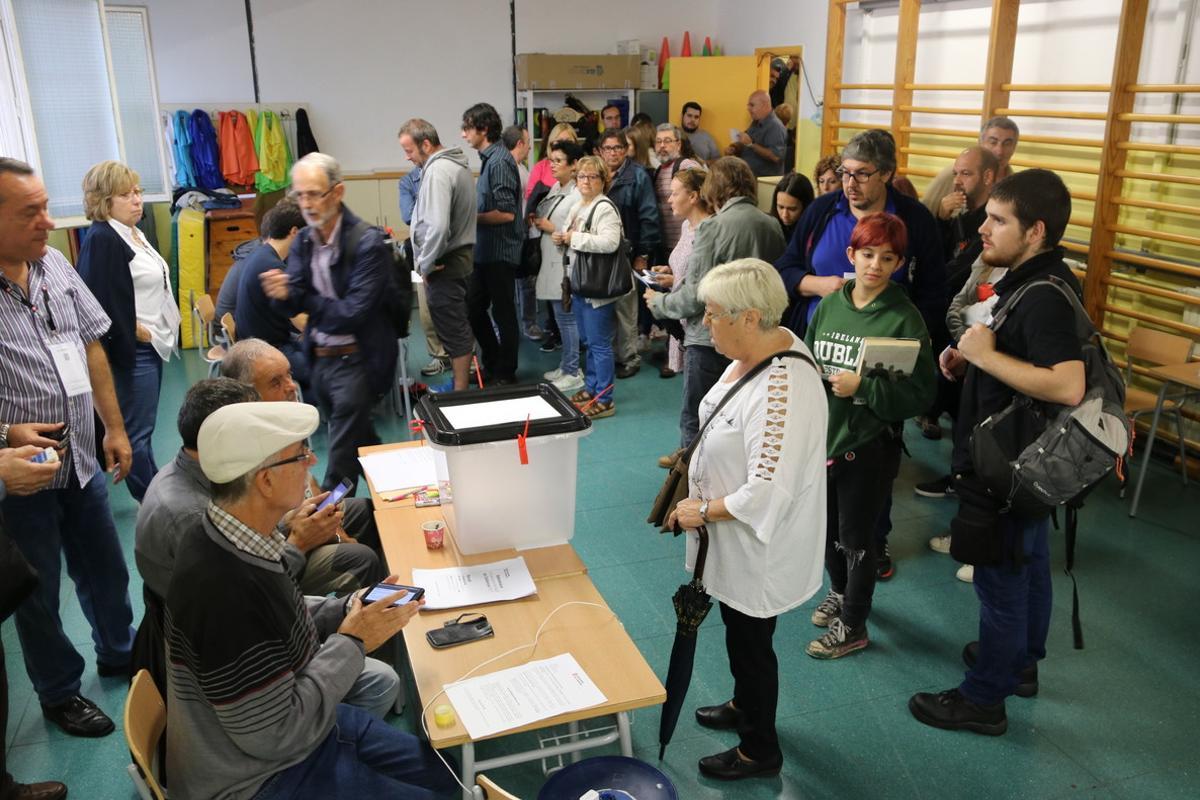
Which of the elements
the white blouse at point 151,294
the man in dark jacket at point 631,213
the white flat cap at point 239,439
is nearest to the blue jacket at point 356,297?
the white blouse at point 151,294

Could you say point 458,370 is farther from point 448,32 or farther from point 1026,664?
point 448,32

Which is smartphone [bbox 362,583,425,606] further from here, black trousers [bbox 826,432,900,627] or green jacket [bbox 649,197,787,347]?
green jacket [bbox 649,197,787,347]

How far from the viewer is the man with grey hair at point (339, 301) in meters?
3.59

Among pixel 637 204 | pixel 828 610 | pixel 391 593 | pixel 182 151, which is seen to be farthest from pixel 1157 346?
pixel 182 151

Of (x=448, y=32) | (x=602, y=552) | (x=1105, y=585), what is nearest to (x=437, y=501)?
(x=602, y=552)

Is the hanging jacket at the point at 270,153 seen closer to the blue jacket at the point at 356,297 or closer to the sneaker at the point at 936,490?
the blue jacket at the point at 356,297

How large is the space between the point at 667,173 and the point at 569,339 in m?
1.56

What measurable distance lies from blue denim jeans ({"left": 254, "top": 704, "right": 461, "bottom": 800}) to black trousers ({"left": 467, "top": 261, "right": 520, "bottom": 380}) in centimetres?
431

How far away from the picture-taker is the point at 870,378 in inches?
119

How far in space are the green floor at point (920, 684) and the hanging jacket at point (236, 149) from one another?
5.31 m

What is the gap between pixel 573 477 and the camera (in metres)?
2.68

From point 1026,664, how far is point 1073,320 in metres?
1.26

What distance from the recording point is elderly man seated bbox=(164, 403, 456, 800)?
1758 millimetres

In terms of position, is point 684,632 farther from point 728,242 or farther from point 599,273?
point 599,273
